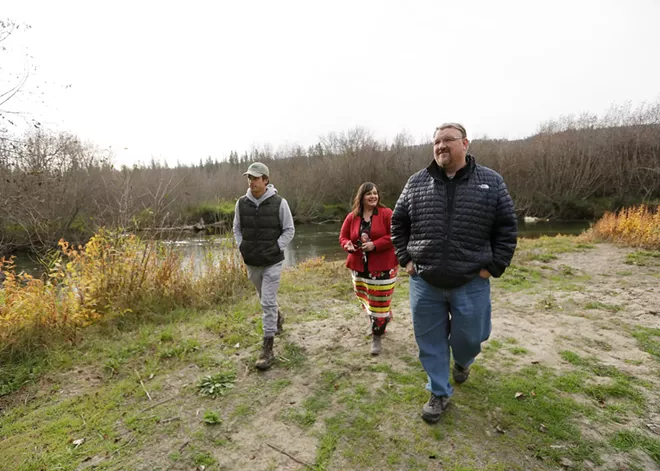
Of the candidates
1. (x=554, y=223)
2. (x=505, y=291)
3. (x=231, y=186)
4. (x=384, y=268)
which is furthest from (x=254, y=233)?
(x=231, y=186)

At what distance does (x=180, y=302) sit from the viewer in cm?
541

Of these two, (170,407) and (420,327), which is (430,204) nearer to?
(420,327)

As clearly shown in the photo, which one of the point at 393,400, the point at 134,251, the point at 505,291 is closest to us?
the point at 393,400

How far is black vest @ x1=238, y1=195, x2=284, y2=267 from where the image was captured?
3.53m

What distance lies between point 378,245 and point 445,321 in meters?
1.14

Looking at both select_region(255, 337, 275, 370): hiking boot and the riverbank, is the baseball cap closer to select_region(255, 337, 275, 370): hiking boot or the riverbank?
select_region(255, 337, 275, 370): hiking boot

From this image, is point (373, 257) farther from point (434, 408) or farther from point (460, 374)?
point (434, 408)

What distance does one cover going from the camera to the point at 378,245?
11.5 ft

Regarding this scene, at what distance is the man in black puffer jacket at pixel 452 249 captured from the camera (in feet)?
7.61

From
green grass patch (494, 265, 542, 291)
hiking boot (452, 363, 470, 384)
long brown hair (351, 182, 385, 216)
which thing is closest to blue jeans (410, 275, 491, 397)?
hiking boot (452, 363, 470, 384)

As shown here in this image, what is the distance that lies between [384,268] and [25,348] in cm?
418

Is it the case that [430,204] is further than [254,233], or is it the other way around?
[254,233]

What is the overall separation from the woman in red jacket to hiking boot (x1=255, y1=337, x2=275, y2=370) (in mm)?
1083

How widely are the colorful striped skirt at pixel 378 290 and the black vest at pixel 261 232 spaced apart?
97 centimetres
